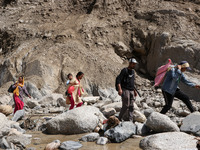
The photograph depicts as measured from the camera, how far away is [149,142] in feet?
12.0

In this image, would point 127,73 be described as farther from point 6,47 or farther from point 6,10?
point 6,10

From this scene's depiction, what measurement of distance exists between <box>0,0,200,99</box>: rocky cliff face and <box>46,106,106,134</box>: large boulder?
26.9 ft

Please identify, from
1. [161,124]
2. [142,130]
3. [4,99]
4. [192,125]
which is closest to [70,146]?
[142,130]

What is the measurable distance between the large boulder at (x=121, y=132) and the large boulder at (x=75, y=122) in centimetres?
66

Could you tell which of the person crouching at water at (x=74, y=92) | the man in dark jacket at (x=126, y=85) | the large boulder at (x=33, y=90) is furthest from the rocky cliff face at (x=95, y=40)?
the man in dark jacket at (x=126, y=85)

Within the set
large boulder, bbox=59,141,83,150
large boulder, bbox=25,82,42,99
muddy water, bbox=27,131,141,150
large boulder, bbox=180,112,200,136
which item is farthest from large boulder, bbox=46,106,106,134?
large boulder, bbox=25,82,42,99

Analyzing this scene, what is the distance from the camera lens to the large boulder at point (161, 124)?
4227 mm

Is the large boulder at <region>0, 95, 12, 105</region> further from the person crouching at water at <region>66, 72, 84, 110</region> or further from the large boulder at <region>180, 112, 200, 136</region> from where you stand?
the large boulder at <region>180, 112, 200, 136</region>

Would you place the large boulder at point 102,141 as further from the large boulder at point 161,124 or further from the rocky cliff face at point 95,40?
the rocky cliff face at point 95,40

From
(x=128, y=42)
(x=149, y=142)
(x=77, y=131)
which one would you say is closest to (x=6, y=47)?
(x=128, y=42)

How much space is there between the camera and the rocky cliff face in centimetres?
1404

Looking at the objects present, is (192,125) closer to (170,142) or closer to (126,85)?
(170,142)

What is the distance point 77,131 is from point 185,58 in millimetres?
11045

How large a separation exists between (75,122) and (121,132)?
1080 millimetres
